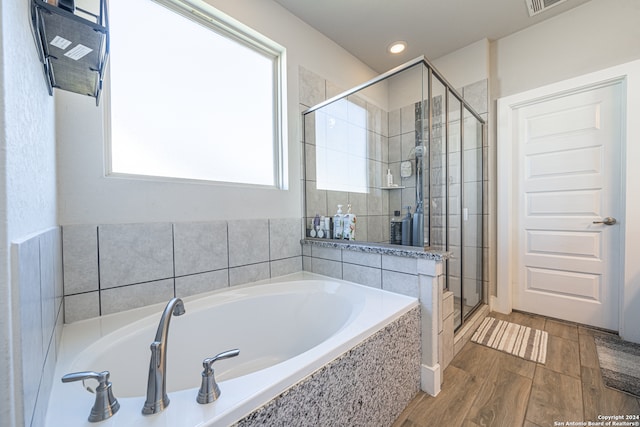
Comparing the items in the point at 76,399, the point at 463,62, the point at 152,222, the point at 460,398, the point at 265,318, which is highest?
the point at 463,62

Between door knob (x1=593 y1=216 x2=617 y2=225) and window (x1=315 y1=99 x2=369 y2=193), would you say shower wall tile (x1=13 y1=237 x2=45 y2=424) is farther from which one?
door knob (x1=593 y1=216 x2=617 y2=225)

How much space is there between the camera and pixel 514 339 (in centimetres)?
186

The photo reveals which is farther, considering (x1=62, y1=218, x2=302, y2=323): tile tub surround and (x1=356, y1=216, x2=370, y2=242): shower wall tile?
(x1=356, y1=216, x2=370, y2=242): shower wall tile

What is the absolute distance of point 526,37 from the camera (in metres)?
2.22

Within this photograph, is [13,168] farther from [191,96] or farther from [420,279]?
[420,279]

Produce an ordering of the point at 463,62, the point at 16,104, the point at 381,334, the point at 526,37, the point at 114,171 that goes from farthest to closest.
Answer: the point at 463,62, the point at 526,37, the point at 114,171, the point at 381,334, the point at 16,104

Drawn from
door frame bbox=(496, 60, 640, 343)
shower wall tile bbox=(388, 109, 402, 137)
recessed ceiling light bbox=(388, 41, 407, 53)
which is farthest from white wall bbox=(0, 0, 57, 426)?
door frame bbox=(496, 60, 640, 343)

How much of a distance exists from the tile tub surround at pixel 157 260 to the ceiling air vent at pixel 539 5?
8.39 ft

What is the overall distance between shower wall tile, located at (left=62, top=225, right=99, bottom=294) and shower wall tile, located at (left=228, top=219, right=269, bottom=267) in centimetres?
64

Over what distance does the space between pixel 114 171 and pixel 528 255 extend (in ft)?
10.2

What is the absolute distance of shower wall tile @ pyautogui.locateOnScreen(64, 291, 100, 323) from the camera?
110 cm

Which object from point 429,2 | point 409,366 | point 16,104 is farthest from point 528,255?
point 16,104

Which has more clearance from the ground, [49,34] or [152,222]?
[49,34]

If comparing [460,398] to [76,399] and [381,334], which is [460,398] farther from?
[76,399]
